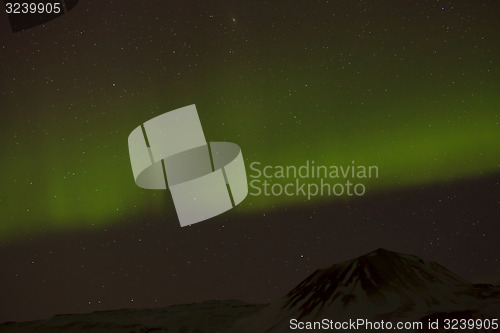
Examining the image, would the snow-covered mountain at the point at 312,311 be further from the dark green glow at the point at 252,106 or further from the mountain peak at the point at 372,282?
the dark green glow at the point at 252,106

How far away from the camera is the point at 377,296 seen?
12.7ft

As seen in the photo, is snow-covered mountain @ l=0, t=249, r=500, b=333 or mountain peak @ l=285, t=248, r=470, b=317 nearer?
snow-covered mountain @ l=0, t=249, r=500, b=333

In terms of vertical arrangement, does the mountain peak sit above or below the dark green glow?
below

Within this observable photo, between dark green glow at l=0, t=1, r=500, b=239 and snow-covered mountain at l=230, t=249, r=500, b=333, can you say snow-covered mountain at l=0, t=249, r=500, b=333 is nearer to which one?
snow-covered mountain at l=230, t=249, r=500, b=333

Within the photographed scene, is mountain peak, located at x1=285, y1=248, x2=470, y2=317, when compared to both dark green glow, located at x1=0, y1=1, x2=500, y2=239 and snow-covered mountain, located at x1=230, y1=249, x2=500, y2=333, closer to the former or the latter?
snow-covered mountain, located at x1=230, y1=249, x2=500, y2=333

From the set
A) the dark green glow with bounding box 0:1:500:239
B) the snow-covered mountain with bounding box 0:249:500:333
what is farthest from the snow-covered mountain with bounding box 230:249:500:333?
the dark green glow with bounding box 0:1:500:239

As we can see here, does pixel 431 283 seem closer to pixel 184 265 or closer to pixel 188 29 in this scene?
pixel 184 265

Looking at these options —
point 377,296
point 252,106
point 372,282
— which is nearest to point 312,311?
point 377,296

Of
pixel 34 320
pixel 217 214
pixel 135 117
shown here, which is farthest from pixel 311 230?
pixel 34 320

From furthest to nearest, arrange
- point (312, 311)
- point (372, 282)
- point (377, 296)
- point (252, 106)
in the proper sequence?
point (372, 282)
point (377, 296)
point (312, 311)
point (252, 106)

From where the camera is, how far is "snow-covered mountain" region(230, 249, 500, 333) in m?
2.99

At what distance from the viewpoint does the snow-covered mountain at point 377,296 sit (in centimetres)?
299

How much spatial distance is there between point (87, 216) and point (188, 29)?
1393mm

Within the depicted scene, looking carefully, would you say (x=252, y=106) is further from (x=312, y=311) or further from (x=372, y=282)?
(x=372, y=282)
